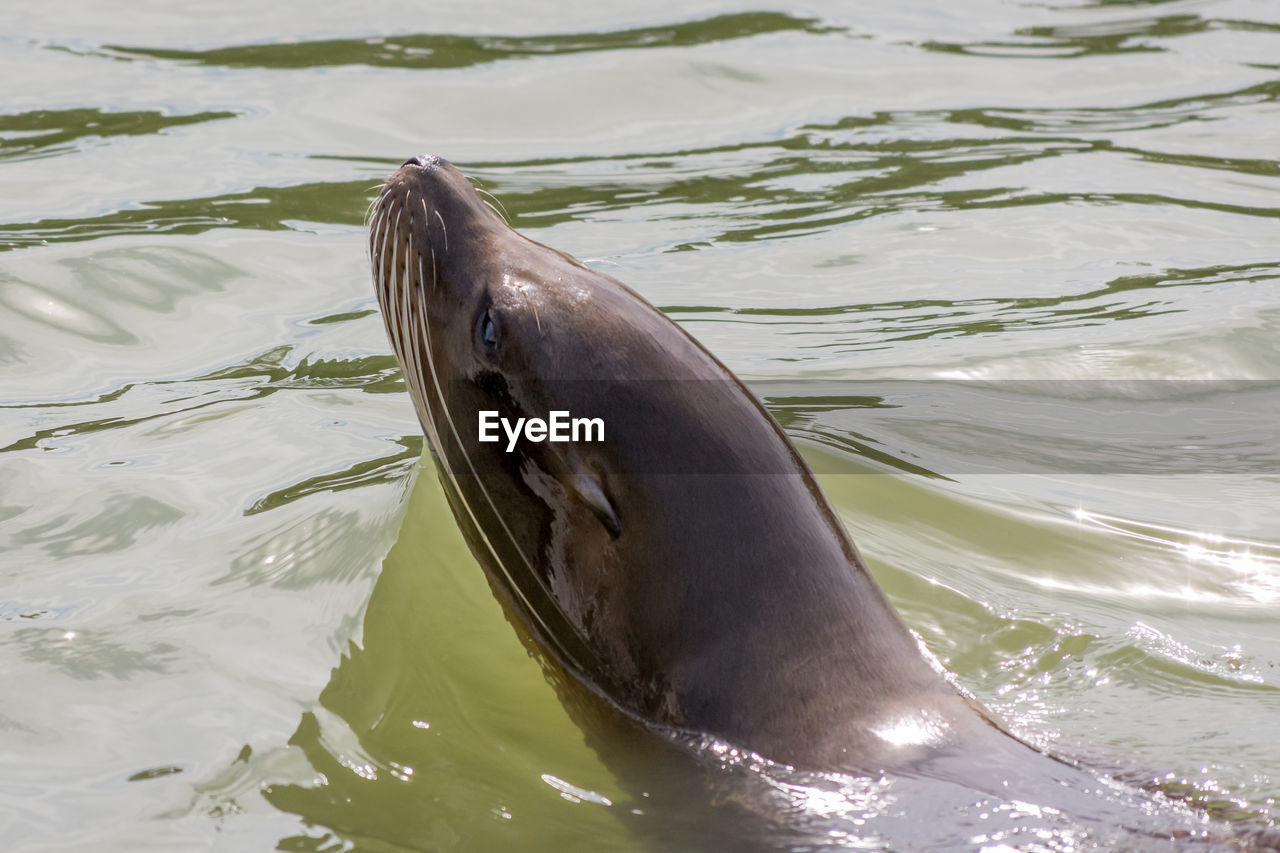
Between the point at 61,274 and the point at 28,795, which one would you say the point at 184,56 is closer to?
the point at 61,274

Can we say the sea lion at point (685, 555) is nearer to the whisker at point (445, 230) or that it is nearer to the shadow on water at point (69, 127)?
the whisker at point (445, 230)

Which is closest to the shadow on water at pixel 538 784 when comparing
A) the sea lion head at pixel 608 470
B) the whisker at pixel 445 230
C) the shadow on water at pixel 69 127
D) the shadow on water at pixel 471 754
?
the shadow on water at pixel 471 754

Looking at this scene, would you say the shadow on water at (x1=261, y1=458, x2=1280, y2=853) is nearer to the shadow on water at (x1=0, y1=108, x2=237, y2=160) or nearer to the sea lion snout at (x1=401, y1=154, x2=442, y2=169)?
the sea lion snout at (x1=401, y1=154, x2=442, y2=169)

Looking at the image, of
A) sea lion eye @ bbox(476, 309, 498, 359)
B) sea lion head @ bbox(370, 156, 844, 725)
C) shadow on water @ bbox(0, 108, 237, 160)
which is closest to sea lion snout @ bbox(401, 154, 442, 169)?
sea lion head @ bbox(370, 156, 844, 725)

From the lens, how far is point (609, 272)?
271 inches

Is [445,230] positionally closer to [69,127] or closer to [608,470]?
[608,470]

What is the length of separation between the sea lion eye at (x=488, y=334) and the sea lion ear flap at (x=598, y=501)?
36 cm

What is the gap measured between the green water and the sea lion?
30 cm

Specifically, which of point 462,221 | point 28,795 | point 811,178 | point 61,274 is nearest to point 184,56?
point 61,274

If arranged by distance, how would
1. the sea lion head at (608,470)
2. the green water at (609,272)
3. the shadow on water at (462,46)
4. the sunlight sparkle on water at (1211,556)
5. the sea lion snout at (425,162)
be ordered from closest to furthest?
the sea lion head at (608,470) < the green water at (609,272) < the sea lion snout at (425,162) < the sunlight sparkle on water at (1211,556) < the shadow on water at (462,46)

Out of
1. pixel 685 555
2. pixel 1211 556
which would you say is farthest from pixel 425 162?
pixel 1211 556

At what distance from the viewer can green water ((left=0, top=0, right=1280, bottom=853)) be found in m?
3.66

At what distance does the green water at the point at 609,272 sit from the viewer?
12.0 feet

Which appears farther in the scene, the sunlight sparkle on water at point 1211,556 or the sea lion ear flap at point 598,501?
the sunlight sparkle on water at point 1211,556
